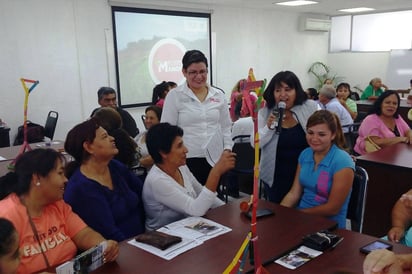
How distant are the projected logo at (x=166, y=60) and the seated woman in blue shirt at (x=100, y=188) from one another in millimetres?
4686

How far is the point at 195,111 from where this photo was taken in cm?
277

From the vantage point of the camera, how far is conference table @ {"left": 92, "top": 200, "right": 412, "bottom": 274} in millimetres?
1406

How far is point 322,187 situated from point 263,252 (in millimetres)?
762

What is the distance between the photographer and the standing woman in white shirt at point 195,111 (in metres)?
2.74

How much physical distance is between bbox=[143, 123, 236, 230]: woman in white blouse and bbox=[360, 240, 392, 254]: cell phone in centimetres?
75

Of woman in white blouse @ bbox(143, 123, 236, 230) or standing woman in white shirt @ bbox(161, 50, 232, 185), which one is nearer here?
woman in white blouse @ bbox(143, 123, 236, 230)

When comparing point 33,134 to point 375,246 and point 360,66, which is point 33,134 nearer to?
point 375,246

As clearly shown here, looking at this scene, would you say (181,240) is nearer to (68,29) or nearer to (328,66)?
(68,29)

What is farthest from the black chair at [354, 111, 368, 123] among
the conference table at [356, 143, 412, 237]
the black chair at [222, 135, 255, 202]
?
the black chair at [222, 135, 255, 202]

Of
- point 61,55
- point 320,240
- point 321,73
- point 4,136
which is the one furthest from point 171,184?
point 321,73

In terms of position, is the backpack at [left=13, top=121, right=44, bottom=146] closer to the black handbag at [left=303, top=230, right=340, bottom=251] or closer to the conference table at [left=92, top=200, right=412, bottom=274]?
the conference table at [left=92, top=200, right=412, bottom=274]

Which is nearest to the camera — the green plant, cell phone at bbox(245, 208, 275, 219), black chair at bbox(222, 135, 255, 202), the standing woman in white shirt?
cell phone at bbox(245, 208, 275, 219)

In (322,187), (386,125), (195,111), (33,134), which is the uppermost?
(195,111)

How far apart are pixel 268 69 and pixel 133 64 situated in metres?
3.65
